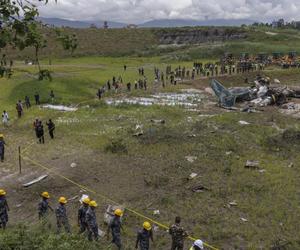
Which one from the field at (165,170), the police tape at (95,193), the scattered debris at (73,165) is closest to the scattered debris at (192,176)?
the field at (165,170)

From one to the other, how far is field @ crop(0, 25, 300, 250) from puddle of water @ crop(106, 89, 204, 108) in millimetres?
1101

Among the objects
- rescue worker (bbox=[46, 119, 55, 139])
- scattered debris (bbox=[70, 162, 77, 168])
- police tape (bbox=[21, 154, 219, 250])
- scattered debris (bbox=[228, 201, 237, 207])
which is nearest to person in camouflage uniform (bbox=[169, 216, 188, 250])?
police tape (bbox=[21, 154, 219, 250])

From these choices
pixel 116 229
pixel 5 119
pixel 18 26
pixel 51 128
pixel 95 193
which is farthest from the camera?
pixel 5 119

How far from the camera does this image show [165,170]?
2162 centimetres

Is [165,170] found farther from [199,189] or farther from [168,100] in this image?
[168,100]

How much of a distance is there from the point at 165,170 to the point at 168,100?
1725cm

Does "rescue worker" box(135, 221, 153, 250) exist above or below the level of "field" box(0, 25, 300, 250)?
above

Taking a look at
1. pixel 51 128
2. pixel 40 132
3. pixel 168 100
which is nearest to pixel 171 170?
pixel 40 132

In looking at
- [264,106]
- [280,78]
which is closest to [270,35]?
[280,78]

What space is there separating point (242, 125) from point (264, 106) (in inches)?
320

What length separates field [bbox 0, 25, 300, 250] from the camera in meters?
15.4

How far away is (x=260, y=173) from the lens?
2092cm

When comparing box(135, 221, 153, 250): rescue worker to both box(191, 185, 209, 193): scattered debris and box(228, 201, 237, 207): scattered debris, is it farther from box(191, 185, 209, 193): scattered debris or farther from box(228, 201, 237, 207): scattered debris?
box(191, 185, 209, 193): scattered debris

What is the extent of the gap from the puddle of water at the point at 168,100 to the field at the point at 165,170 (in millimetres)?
1101
